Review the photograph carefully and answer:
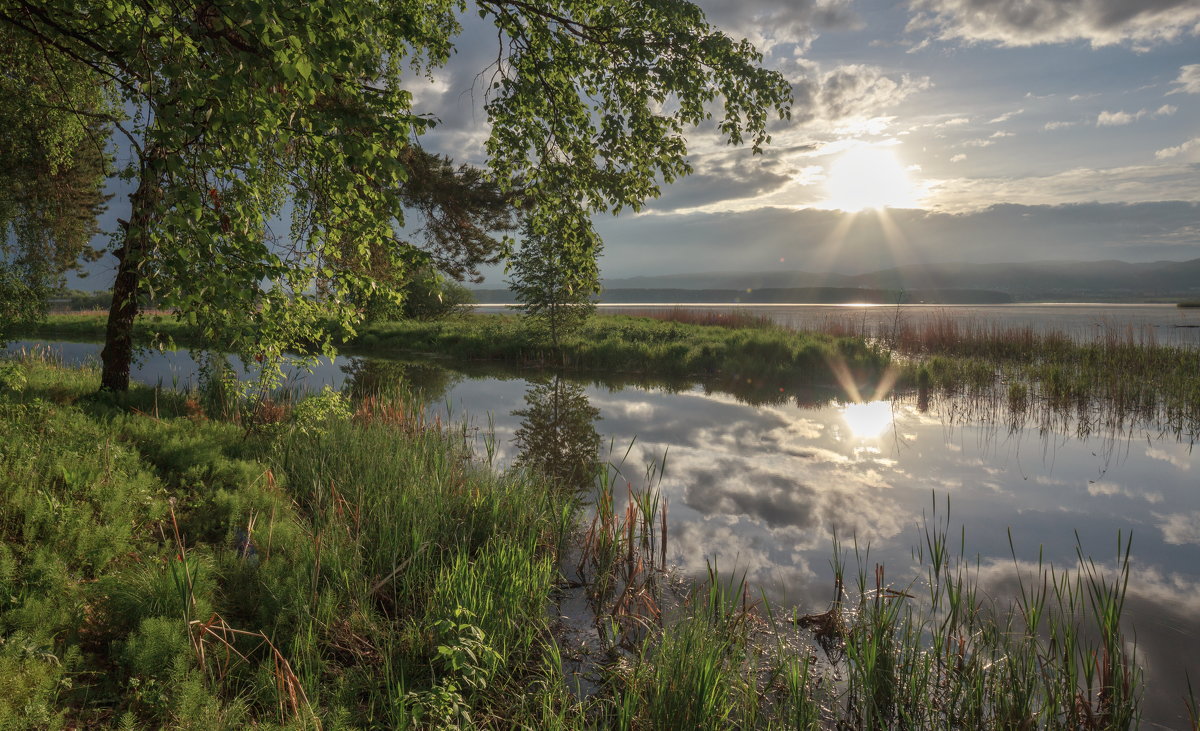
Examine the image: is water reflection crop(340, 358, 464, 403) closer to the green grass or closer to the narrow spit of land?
the narrow spit of land

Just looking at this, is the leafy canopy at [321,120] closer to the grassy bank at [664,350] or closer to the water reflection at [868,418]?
the water reflection at [868,418]

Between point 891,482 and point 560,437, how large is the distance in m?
6.13

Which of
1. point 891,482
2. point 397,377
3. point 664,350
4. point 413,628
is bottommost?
point 891,482

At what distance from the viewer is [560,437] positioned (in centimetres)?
1222

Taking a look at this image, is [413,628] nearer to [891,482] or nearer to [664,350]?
[891,482]

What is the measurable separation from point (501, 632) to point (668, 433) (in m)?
8.95

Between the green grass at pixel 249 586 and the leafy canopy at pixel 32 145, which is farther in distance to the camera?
the leafy canopy at pixel 32 145

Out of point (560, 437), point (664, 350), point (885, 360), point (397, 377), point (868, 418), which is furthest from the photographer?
point (664, 350)

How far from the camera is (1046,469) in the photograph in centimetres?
1049

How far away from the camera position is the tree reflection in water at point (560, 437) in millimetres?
9820

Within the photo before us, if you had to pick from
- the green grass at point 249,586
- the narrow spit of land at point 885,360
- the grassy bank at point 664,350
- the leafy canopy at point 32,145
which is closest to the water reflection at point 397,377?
the narrow spit of land at point 885,360

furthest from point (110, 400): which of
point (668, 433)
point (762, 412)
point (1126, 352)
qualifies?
point (1126, 352)

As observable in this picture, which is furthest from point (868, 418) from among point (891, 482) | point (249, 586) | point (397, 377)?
point (397, 377)

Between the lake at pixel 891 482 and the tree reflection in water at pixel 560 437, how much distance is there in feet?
0.27
